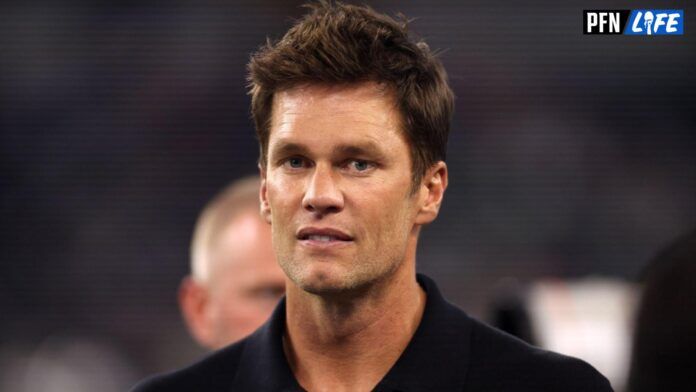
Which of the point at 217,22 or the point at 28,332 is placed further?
the point at 217,22

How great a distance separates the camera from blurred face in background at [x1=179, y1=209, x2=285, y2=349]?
4.04m

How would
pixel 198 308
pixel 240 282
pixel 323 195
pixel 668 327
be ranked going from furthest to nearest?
1. pixel 198 308
2. pixel 240 282
3. pixel 323 195
4. pixel 668 327

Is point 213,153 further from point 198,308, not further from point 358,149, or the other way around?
point 358,149

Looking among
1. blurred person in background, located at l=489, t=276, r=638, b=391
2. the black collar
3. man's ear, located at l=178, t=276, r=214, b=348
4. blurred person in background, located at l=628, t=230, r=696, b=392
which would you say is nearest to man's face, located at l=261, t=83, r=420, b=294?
the black collar

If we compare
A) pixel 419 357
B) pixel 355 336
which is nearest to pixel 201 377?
pixel 355 336

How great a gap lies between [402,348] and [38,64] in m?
4.52

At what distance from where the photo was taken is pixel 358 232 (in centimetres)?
269

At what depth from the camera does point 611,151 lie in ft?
21.5

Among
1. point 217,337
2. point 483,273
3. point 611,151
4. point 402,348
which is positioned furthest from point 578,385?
point 611,151

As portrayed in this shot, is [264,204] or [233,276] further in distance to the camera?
[233,276]

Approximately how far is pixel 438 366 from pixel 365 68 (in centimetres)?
67

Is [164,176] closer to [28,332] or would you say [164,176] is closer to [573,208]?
[28,332]

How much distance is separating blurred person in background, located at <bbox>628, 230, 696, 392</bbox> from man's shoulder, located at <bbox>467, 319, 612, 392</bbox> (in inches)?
39.1

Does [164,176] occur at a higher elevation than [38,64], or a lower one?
lower
